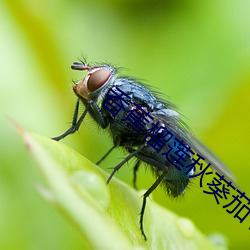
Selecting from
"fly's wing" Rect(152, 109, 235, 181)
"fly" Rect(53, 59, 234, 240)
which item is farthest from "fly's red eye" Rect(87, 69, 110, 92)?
"fly's wing" Rect(152, 109, 235, 181)

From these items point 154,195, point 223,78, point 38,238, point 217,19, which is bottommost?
point 38,238

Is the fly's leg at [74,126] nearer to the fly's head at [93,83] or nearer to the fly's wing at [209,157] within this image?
the fly's head at [93,83]

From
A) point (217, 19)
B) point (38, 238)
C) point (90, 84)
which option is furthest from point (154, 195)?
point (217, 19)

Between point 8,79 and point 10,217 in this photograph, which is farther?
point 8,79

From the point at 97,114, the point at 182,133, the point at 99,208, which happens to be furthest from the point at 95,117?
the point at 99,208

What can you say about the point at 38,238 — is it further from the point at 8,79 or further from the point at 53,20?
the point at 53,20

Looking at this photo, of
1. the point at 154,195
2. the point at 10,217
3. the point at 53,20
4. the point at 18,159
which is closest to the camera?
the point at 10,217

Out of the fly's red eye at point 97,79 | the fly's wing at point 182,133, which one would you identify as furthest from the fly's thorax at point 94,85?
the fly's wing at point 182,133

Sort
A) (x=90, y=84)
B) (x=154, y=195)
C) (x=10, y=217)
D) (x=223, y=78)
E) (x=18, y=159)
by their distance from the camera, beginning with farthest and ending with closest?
(x=223, y=78) → (x=154, y=195) → (x=18, y=159) → (x=10, y=217) → (x=90, y=84)
